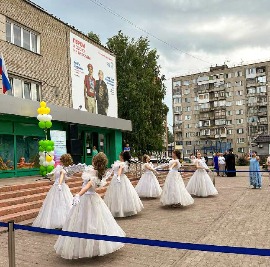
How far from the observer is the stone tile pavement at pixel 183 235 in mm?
5893

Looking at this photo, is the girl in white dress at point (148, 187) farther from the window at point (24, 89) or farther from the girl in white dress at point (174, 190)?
the window at point (24, 89)

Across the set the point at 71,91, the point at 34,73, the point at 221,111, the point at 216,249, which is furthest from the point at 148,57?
the point at 221,111

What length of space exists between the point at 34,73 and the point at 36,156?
4.75 m

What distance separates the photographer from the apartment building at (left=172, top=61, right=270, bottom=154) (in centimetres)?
7675

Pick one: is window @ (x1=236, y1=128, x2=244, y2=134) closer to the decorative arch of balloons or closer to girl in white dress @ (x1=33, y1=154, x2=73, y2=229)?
the decorative arch of balloons

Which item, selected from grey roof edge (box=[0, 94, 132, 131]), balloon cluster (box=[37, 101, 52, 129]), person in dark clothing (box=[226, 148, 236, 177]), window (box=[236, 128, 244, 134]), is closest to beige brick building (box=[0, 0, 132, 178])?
grey roof edge (box=[0, 94, 132, 131])

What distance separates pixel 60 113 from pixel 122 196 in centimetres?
977

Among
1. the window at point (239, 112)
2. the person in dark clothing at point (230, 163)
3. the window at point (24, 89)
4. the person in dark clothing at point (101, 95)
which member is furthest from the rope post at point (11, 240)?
the window at point (239, 112)

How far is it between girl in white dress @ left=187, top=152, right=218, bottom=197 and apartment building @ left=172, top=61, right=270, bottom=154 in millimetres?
60863

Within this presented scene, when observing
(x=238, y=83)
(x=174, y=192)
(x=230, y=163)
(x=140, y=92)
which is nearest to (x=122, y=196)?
(x=174, y=192)

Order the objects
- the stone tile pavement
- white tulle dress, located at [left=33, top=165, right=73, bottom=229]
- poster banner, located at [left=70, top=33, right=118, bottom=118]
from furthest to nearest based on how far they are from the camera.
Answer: poster banner, located at [left=70, top=33, right=118, bottom=118]
white tulle dress, located at [left=33, top=165, right=73, bottom=229]
the stone tile pavement

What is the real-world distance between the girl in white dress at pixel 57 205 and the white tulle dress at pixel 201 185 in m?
6.74

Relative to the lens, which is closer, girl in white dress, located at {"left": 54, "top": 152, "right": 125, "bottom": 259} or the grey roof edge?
girl in white dress, located at {"left": 54, "top": 152, "right": 125, "bottom": 259}

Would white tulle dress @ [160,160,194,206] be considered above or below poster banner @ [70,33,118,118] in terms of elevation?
below
